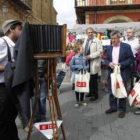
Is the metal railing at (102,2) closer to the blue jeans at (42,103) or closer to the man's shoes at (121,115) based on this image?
the man's shoes at (121,115)

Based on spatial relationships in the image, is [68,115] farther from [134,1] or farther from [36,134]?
[134,1]

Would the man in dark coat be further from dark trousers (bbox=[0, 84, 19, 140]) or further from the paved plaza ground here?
the paved plaza ground

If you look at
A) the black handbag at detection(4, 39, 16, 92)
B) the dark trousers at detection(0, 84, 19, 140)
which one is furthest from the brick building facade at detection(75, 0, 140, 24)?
the black handbag at detection(4, 39, 16, 92)

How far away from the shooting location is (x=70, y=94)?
7.84 m

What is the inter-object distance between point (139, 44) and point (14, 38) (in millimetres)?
4078

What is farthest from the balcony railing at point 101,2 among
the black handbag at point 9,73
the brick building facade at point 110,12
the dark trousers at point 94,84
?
the black handbag at point 9,73

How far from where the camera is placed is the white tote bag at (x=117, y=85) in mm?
5297

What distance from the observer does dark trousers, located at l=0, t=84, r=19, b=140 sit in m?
3.17

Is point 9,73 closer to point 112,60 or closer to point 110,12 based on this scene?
point 112,60

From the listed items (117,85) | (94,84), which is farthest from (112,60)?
(94,84)

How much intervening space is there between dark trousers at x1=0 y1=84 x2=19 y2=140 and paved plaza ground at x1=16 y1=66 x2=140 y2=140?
1029mm

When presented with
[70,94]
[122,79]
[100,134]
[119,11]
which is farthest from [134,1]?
[100,134]

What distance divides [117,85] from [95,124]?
93 cm

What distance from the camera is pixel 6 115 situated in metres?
3.24
